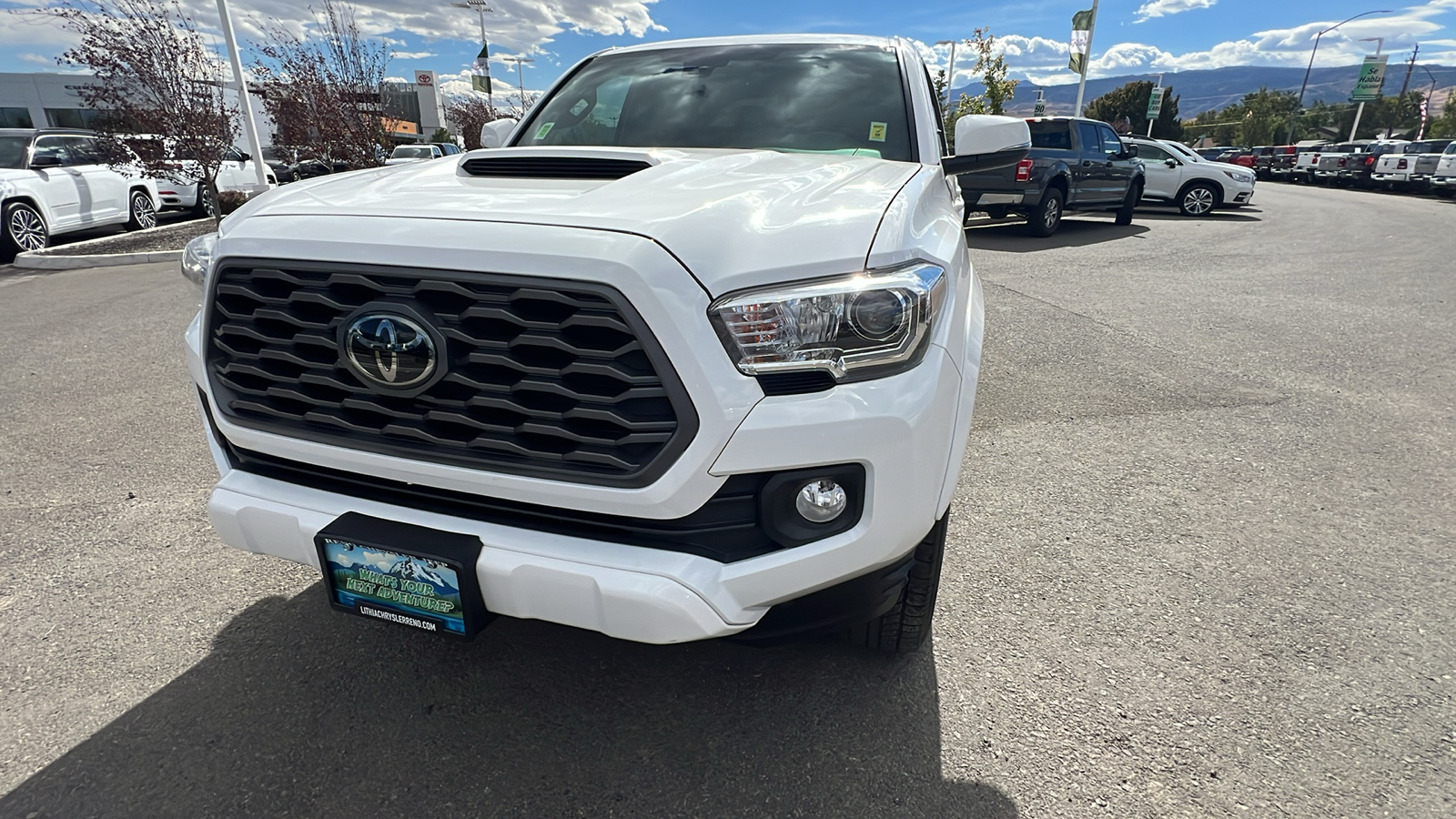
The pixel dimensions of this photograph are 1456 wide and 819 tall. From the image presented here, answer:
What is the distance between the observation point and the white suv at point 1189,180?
15.4 metres

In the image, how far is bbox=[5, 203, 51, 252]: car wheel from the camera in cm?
1011

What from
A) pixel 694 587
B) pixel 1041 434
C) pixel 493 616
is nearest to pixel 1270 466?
pixel 1041 434

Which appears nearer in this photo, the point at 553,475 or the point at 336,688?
the point at 553,475

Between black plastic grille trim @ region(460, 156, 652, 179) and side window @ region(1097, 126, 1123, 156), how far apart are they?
12.8 m

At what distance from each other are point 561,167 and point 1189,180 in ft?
55.7

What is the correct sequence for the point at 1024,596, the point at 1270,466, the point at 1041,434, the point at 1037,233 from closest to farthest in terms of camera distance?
the point at 1024,596 → the point at 1270,466 → the point at 1041,434 → the point at 1037,233

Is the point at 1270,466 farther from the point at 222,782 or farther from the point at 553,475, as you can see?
the point at 222,782

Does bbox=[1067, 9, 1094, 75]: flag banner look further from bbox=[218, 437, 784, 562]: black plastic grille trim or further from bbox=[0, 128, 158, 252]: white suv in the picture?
bbox=[218, 437, 784, 562]: black plastic grille trim

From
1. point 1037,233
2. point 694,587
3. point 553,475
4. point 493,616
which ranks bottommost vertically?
point 1037,233

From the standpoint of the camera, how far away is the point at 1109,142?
12.7 metres

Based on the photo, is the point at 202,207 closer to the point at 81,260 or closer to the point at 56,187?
the point at 56,187

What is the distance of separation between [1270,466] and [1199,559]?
3.89 ft

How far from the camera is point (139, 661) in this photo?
7.55 feet

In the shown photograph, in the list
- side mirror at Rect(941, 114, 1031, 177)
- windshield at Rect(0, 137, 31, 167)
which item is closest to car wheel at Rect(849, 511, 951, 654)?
side mirror at Rect(941, 114, 1031, 177)
